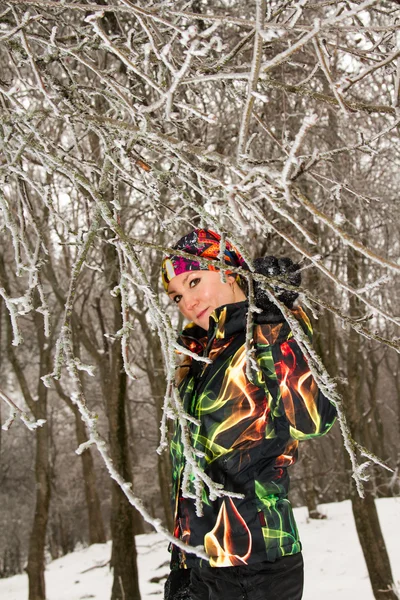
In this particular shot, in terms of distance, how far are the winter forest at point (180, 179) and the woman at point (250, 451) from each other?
20cm

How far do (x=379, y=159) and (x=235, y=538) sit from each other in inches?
205

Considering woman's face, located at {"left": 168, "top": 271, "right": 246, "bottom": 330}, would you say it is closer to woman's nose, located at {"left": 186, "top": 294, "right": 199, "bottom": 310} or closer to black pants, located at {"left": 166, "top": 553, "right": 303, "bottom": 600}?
woman's nose, located at {"left": 186, "top": 294, "right": 199, "bottom": 310}

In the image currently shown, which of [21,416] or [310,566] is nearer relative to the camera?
[21,416]

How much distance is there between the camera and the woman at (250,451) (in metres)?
1.85

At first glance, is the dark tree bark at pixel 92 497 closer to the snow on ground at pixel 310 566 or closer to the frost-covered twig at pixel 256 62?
the snow on ground at pixel 310 566

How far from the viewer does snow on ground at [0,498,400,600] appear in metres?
7.75

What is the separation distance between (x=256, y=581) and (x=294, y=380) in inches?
26.0

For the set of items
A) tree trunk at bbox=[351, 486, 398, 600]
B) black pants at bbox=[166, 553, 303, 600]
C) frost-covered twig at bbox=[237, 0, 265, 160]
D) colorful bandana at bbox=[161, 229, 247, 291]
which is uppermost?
colorful bandana at bbox=[161, 229, 247, 291]

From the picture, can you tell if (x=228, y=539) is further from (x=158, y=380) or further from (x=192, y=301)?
(x=158, y=380)

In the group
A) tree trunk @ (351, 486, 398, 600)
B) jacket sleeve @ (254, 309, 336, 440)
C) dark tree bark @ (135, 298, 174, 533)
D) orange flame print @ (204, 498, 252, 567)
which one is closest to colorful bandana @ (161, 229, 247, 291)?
jacket sleeve @ (254, 309, 336, 440)

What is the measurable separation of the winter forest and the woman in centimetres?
20

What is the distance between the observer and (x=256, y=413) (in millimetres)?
1948

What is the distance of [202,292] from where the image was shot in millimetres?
2299

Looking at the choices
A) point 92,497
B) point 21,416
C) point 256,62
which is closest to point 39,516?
point 92,497
